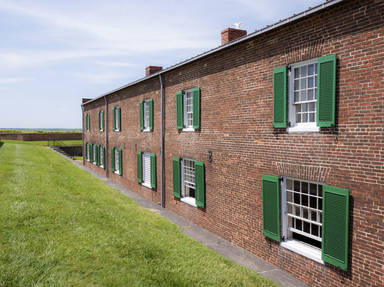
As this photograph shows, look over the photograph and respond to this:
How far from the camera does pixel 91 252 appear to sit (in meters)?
6.46

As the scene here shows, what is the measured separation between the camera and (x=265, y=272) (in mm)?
7871

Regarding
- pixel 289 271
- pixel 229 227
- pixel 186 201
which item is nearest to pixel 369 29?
pixel 289 271

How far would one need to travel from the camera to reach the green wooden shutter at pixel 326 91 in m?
6.45

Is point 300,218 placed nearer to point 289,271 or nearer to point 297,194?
point 297,194

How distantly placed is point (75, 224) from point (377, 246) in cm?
702

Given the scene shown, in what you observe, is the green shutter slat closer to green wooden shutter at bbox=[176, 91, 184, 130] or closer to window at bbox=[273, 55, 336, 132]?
green wooden shutter at bbox=[176, 91, 184, 130]

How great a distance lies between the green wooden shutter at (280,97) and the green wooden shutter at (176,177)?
234 inches

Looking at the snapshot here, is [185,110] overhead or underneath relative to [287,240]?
overhead

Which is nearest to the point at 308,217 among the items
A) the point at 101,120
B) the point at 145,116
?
the point at 145,116

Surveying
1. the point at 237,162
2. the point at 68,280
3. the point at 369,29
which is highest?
the point at 369,29

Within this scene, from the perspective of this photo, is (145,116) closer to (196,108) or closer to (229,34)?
(196,108)

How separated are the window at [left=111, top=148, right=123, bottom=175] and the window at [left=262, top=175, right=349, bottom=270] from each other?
14083 mm

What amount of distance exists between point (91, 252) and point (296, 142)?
540cm

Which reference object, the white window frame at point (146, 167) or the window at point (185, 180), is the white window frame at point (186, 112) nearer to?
the window at point (185, 180)
